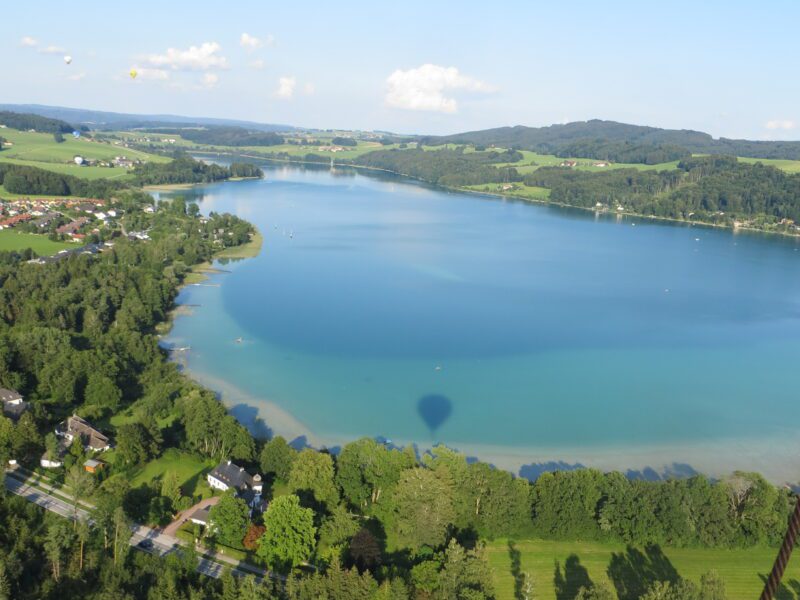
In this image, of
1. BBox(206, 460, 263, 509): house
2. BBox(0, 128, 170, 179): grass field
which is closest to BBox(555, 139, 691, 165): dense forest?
BBox(0, 128, 170, 179): grass field

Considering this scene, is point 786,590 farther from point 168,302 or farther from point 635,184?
point 635,184

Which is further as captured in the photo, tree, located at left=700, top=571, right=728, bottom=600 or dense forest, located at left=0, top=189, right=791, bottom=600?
dense forest, located at left=0, top=189, right=791, bottom=600

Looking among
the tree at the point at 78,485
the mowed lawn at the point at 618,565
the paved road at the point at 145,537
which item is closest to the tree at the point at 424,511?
the mowed lawn at the point at 618,565

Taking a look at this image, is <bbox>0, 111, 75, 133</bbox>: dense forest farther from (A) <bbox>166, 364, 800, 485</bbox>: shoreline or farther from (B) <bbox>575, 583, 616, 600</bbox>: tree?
(B) <bbox>575, 583, 616, 600</bbox>: tree

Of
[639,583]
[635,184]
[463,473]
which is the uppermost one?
[635,184]

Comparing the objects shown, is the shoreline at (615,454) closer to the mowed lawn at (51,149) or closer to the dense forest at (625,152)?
the mowed lawn at (51,149)

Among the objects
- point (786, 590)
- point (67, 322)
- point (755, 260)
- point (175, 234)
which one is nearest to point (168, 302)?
point (67, 322)
